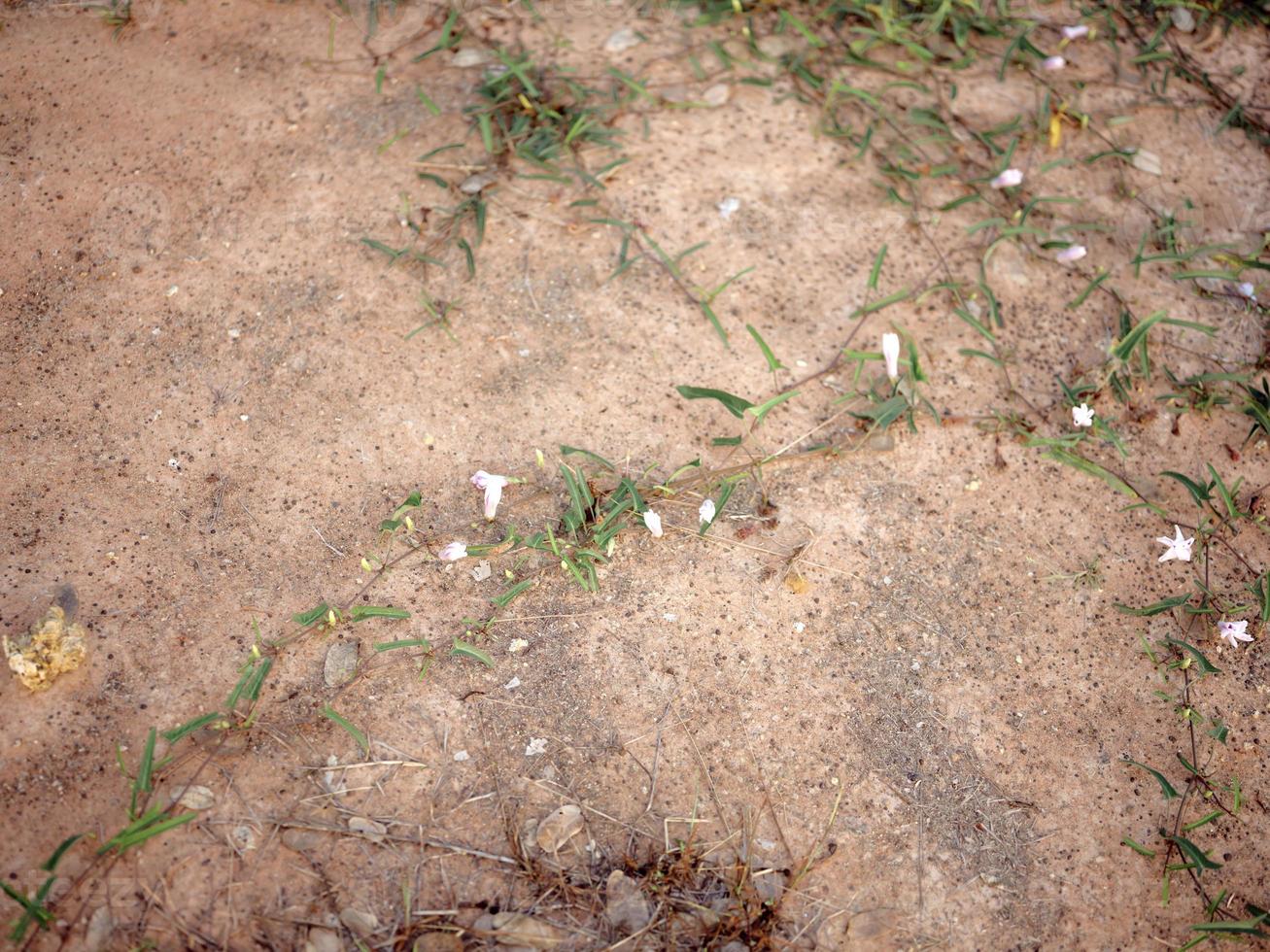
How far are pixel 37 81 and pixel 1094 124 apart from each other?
3.33 meters

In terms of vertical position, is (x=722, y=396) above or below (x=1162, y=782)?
above

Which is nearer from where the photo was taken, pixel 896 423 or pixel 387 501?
pixel 387 501

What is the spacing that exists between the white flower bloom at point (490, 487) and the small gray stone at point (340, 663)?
0.42m

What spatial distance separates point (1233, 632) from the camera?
229 cm

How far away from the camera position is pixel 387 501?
2.31 metres

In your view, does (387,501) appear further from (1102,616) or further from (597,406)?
(1102,616)

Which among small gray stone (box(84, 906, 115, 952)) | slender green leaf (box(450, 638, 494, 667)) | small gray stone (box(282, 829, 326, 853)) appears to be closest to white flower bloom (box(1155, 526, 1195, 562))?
slender green leaf (box(450, 638, 494, 667))

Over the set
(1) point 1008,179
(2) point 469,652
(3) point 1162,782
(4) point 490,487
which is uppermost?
(1) point 1008,179

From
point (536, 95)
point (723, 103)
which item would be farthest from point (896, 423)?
point (536, 95)

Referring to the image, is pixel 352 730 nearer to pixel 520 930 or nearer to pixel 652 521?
pixel 520 930

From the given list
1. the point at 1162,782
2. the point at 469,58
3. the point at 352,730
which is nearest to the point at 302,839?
the point at 352,730

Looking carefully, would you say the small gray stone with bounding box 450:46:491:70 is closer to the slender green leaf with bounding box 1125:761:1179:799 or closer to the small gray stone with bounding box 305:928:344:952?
the small gray stone with bounding box 305:928:344:952

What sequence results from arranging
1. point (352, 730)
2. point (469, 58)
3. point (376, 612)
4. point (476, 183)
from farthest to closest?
point (469, 58) < point (476, 183) < point (376, 612) < point (352, 730)

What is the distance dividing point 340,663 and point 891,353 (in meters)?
1.57
